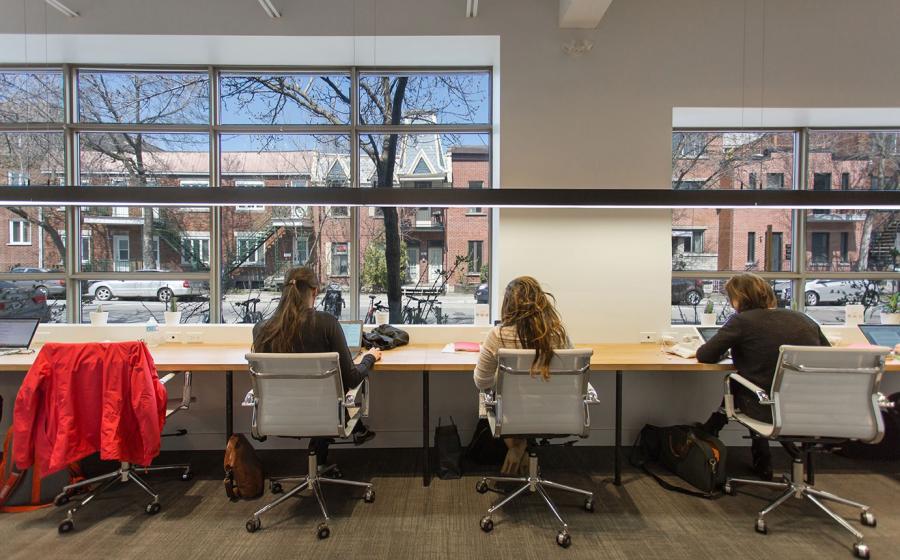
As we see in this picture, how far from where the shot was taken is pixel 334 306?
3695mm

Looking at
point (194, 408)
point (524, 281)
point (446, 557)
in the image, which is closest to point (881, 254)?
point (524, 281)

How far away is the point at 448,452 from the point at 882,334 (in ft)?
10.9

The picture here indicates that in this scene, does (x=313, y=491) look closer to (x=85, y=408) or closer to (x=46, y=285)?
(x=85, y=408)

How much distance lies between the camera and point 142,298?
364cm

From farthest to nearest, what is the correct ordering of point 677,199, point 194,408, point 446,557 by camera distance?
point 194,408 < point 677,199 < point 446,557

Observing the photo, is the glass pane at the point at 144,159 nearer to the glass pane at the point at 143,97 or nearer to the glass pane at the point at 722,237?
the glass pane at the point at 143,97

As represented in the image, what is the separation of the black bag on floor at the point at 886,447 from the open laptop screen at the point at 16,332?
559cm

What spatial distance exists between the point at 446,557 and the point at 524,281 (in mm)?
1379

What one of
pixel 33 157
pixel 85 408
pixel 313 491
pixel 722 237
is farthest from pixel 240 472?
pixel 722 237

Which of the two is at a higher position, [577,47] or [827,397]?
[577,47]

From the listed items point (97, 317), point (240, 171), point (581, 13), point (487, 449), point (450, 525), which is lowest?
point (450, 525)

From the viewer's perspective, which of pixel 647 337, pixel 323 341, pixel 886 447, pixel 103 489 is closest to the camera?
pixel 323 341

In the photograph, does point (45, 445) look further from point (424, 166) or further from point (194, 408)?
point (424, 166)

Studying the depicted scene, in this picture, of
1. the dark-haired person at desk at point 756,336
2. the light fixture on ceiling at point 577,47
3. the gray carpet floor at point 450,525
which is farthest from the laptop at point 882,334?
the light fixture on ceiling at point 577,47
